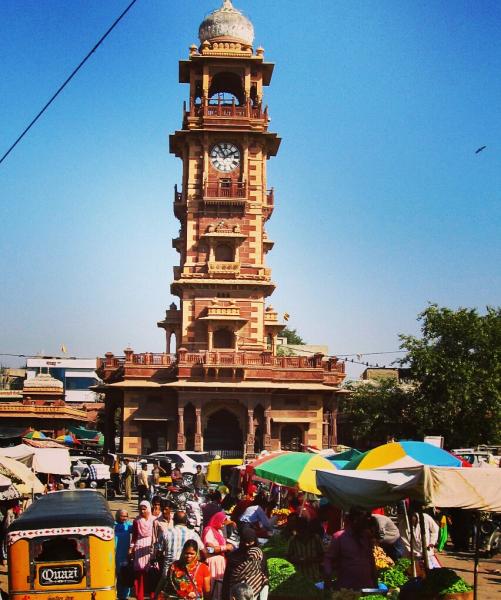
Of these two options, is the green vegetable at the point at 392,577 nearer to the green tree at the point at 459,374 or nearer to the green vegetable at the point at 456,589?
the green vegetable at the point at 456,589

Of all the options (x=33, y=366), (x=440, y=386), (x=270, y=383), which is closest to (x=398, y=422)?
(x=440, y=386)

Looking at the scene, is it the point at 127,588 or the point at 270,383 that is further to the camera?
the point at 270,383

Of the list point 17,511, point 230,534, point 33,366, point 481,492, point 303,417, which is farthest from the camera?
point 33,366

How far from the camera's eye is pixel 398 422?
43.3 metres

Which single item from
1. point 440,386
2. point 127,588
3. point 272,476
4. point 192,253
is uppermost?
point 192,253

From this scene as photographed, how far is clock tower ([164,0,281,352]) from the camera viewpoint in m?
43.5

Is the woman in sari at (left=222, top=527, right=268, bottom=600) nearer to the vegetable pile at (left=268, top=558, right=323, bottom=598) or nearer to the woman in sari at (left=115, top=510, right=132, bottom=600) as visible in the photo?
the vegetable pile at (left=268, top=558, right=323, bottom=598)

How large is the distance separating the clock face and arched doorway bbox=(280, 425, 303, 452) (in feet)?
44.4

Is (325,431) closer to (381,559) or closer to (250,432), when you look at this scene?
(250,432)

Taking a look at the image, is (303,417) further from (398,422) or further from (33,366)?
(33,366)

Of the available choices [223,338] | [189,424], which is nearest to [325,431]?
[223,338]

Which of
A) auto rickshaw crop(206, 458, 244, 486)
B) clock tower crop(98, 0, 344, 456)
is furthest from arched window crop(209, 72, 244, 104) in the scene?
auto rickshaw crop(206, 458, 244, 486)

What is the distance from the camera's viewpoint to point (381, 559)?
40.0 feet

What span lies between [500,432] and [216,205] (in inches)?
692
